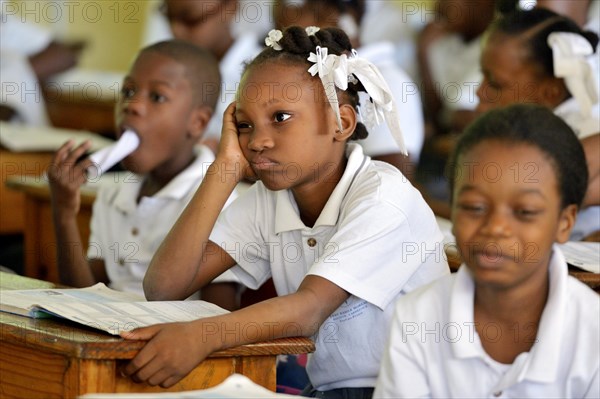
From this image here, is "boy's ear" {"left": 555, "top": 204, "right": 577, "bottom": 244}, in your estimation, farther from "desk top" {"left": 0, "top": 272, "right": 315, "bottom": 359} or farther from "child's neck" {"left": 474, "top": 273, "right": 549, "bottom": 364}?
"desk top" {"left": 0, "top": 272, "right": 315, "bottom": 359}

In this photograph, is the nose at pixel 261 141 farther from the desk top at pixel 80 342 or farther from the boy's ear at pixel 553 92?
the boy's ear at pixel 553 92

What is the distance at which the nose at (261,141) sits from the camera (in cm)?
186

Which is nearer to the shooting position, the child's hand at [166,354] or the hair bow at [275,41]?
the child's hand at [166,354]

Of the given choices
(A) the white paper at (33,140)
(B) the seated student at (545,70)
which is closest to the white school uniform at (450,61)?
(A) the white paper at (33,140)

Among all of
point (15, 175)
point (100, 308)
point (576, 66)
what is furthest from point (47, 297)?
point (15, 175)

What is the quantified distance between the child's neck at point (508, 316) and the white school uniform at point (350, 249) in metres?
0.32

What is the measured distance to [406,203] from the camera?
5.97 ft

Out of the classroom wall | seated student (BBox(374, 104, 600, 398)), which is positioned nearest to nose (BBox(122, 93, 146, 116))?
seated student (BBox(374, 104, 600, 398))

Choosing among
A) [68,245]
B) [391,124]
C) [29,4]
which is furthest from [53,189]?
[29,4]

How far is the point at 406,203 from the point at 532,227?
0.47 meters

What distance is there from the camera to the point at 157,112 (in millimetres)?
2588

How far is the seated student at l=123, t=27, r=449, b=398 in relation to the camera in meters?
1.76

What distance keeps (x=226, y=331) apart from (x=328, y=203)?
38 cm

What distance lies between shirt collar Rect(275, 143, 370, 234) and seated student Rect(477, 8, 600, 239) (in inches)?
30.8
